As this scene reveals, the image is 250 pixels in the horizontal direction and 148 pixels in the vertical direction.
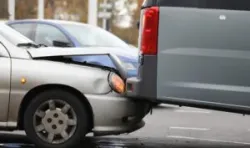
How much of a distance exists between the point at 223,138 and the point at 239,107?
2.72 m

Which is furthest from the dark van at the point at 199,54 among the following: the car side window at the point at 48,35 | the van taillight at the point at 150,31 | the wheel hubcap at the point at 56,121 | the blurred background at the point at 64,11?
the blurred background at the point at 64,11

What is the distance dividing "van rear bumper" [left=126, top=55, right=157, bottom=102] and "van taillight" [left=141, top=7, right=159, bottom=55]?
0.24 feet

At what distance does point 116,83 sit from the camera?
21.9 ft

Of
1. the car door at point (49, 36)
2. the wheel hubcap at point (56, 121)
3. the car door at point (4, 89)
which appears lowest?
the wheel hubcap at point (56, 121)

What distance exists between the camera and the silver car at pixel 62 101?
6562 mm

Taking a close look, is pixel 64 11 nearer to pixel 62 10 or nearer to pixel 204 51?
pixel 62 10

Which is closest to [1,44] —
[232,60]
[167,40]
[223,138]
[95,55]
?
[95,55]

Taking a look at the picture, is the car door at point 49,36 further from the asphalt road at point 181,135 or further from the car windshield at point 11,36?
the car windshield at point 11,36

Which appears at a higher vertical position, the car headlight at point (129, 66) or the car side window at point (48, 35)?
the car side window at point (48, 35)

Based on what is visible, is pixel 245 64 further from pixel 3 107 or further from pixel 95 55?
pixel 3 107

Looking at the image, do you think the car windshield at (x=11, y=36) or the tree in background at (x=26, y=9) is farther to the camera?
the tree in background at (x=26, y=9)

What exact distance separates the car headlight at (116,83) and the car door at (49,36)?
A: 3.91m

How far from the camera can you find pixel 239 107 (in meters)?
5.93

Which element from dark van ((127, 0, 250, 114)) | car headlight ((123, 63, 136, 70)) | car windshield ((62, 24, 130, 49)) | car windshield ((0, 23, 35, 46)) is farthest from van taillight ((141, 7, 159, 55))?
car windshield ((62, 24, 130, 49))
